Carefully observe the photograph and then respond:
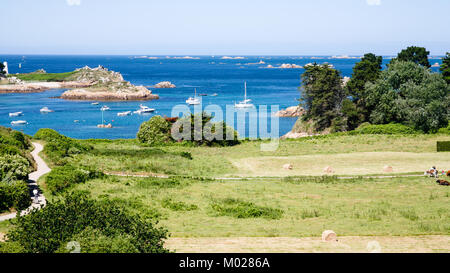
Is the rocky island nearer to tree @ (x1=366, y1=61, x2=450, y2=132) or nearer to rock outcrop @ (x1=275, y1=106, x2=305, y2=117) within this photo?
rock outcrop @ (x1=275, y1=106, x2=305, y2=117)

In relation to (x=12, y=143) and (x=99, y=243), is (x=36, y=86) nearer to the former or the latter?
(x=12, y=143)

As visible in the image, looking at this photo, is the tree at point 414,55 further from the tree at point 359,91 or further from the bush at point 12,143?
the bush at point 12,143

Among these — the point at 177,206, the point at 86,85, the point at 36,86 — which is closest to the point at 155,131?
the point at 177,206

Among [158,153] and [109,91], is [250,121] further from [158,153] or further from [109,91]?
[109,91]

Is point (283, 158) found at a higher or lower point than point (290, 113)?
higher

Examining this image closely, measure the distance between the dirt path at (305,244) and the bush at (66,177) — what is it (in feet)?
35.6

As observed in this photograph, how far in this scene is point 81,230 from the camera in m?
13.9

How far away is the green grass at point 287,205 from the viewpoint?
68.1ft

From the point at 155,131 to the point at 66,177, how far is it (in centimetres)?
2639

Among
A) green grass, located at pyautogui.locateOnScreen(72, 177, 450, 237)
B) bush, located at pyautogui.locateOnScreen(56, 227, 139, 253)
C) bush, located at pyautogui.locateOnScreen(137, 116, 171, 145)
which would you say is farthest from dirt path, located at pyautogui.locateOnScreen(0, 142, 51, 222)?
bush, located at pyautogui.locateOnScreen(137, 116, 171, 145)

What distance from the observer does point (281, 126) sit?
9400 centimetres

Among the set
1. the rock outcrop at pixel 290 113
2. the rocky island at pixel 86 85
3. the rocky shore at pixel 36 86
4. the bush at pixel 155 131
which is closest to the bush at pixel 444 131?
the bush at pixel 155 131

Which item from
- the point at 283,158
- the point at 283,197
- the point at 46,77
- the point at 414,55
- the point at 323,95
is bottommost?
the point at 283,158

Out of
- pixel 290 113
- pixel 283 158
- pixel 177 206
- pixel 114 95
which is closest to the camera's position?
pixel 177 206
